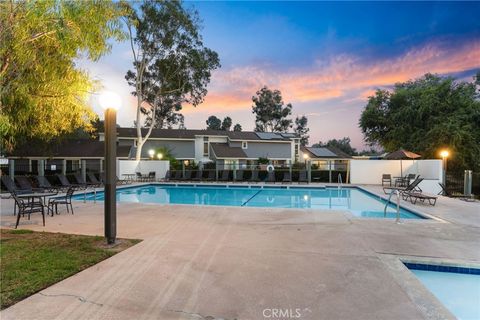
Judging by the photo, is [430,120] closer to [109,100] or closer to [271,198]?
[271,198]

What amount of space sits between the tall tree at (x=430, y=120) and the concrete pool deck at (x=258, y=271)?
15239 millimetres

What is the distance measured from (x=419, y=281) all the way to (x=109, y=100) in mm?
5535

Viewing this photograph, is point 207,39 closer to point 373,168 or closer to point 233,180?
point 233,180

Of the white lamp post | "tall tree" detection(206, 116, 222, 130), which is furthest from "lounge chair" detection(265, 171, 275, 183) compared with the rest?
"tall tree" detection(206, 116, 222, 130)

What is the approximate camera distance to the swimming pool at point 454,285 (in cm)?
349

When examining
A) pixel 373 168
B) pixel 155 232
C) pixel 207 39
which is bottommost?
pixel 155 232

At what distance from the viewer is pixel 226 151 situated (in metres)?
29.3

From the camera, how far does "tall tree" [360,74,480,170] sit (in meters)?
18.6

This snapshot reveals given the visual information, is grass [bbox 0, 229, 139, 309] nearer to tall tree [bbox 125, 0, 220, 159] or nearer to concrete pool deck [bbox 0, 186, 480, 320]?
concrete pool deck [bbox 0, 186, 480, 320]

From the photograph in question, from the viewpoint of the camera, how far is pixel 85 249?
177 inches

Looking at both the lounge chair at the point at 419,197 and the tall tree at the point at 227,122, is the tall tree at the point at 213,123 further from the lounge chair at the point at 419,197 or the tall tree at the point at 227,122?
the lounge chair at the point at 419,197

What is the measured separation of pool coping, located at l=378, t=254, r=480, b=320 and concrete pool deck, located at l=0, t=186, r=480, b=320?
2 centimetres

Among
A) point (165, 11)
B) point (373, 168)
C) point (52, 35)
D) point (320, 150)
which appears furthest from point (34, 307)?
point (320, 150)

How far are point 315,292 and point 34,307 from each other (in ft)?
9.77
